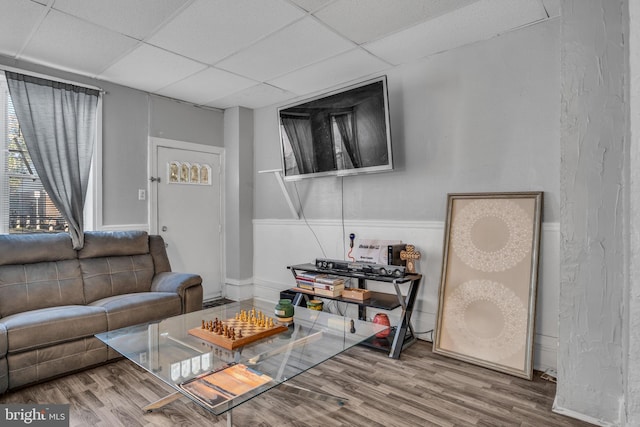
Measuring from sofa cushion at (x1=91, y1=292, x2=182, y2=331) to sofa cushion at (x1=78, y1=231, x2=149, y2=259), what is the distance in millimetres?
440

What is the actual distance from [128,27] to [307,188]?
7.09ft

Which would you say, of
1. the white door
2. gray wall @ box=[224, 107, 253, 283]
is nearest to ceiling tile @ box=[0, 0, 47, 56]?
the white door

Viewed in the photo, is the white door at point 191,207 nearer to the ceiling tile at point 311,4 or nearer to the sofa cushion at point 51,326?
the sofa cushion at point 51,326

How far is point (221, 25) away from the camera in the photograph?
2.55 metres

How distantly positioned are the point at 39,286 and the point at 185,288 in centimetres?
105

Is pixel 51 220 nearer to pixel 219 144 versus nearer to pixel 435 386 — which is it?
pixel 219 144

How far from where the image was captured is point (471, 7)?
2.34 m

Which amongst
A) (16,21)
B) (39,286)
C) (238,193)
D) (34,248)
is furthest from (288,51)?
(39,286)

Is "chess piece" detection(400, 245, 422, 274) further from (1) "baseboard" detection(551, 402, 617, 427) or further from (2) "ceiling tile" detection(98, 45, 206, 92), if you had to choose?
(2) "ceiling tile" detection(98, 45, 206, 92)

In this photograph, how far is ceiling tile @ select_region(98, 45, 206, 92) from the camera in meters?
3.00

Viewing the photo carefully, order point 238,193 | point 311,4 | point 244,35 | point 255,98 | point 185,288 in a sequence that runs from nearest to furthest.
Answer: point 311,4
point 244,35
point 185,288
point 255,98
point 238,193

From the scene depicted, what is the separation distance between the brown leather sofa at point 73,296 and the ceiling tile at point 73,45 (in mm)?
1490

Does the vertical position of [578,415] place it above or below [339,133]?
below

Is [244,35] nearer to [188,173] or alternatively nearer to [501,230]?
[188,173]
